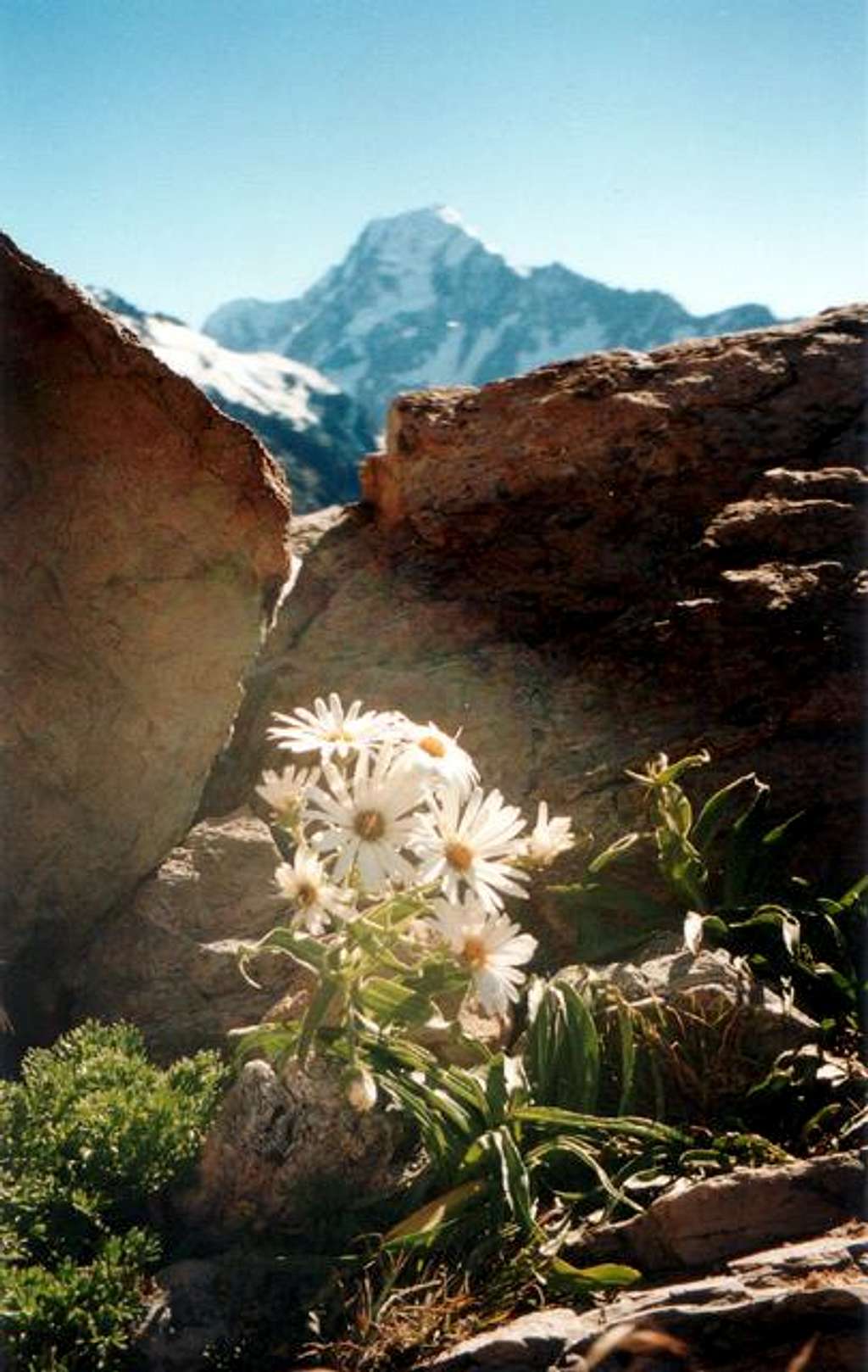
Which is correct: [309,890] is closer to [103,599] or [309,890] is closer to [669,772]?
[669,772]

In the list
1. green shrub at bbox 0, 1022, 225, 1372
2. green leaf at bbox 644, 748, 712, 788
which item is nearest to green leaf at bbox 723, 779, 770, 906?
green leaf at bbox 644, 748, 712, 788

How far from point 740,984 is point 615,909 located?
863 millimetres

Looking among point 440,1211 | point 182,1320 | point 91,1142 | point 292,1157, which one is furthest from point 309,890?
point 182,1320

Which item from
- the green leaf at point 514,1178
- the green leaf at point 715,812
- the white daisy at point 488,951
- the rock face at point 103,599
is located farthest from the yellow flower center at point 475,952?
the rock face at point 103,599

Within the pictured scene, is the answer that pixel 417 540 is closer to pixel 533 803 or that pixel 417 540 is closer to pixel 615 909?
pixel 533 803

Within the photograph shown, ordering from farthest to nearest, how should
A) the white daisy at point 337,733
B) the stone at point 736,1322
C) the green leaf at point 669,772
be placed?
the green leaf at point 669,772, the white daisy at point 337,733, the stone at point 736,1322

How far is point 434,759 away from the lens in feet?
11.2

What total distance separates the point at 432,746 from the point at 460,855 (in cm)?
38

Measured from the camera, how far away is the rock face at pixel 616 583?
5.04m

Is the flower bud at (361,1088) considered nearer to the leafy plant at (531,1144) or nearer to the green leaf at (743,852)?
the leafy plant at (531,1144)

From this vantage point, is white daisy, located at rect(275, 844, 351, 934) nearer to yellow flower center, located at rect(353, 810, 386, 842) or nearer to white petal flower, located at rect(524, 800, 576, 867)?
yellow flower center, located at rect(353, 810, 386, 842)

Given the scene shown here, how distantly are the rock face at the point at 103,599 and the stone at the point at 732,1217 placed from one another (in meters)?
2.72

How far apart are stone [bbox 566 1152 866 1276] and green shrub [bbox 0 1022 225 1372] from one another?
4.47 ft

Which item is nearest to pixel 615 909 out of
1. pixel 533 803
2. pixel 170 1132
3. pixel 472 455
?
pixel 533 803
